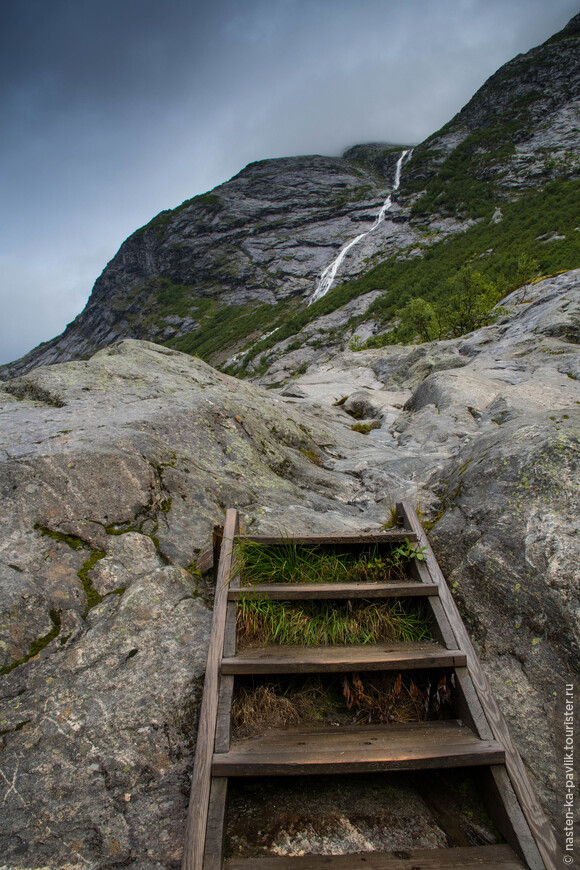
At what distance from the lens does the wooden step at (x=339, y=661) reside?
3.01 m

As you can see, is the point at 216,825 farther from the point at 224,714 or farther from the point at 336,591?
the point at 336,591

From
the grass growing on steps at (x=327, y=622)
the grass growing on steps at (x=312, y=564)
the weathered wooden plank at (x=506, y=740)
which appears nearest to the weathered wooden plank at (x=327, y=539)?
the grass growing on steps at (x=312, y=564)

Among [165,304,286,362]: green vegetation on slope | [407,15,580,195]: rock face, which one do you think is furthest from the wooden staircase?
[407,15,580,195]: rock face

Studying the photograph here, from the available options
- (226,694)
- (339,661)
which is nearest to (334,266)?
(339,661)

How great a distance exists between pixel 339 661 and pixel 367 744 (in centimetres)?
51

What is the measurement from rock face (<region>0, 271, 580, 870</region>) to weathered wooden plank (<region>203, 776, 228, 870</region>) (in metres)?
0.31

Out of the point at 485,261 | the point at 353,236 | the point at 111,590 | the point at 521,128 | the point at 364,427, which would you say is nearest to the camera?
the point at 111,590

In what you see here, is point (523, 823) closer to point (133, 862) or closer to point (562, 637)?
point (562, 637)

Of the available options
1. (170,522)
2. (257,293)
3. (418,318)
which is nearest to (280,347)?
(418,318)

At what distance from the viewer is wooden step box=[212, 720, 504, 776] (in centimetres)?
248

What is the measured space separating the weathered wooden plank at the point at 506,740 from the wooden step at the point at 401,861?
0.18 metres

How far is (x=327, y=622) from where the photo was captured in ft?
11.7

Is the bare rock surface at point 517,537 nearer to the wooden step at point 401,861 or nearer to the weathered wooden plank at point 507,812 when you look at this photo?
the weathered wooden plank at point 507,812

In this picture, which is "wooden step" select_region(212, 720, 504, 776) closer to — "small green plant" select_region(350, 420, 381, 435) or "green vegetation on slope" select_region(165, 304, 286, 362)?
"small green plant" select_region(350, 420, 381, 435)
